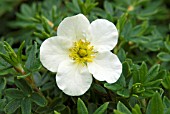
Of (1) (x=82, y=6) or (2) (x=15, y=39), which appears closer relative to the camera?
(1) (x=82, y=6)

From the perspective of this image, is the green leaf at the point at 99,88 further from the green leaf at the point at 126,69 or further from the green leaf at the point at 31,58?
the green leaf at the point at 31,58

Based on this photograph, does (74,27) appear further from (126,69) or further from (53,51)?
(126,69)

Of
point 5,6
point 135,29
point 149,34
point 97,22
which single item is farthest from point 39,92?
point 5,6

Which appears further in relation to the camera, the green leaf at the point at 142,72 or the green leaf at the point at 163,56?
the green leaf at the point at 163,56

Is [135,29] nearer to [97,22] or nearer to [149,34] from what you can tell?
[149,34]

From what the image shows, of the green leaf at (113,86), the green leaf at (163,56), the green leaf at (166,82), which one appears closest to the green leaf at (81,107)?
the green leaf at (113,86)

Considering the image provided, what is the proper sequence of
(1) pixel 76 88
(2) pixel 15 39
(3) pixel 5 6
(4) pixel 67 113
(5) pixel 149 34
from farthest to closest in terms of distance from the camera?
(3) pixel 5 6, (2) pixel 15 39, (5) pixel 149 34, (4) pixel 67 113, (1) pixel 76 88

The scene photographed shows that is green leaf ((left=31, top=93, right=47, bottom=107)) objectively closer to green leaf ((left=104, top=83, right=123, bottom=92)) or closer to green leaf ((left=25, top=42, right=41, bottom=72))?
green leaf ((left=25, top=42, right=41, bottom=72))
